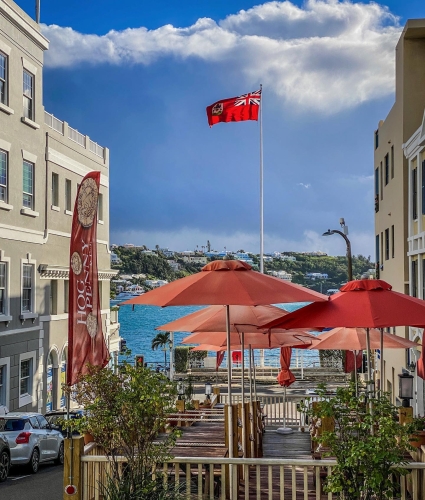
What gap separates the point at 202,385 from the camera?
1939 inches

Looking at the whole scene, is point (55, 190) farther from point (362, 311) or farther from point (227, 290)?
point (362, 311)

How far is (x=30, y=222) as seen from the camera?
29.0 metres

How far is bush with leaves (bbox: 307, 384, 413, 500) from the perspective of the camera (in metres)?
7.12

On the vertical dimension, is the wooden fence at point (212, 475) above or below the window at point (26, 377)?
above

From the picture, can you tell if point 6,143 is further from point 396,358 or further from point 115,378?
point 115,378

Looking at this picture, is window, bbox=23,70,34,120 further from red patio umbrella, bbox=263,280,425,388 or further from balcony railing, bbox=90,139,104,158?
red patio umbrella, bbox=263,280,425,388

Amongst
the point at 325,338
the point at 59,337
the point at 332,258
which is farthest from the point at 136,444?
the point at 332,258

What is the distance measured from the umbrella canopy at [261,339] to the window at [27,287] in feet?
49.0

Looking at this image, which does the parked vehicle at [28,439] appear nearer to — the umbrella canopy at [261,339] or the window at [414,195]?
the umbrella canopy at [261,339]

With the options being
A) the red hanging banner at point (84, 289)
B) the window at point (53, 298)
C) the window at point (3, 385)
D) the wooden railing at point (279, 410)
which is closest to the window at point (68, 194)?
the window at point (53, 298)

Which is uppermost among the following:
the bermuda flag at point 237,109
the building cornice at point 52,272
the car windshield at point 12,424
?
the bermuda flag at point 237,109

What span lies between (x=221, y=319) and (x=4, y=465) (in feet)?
26.6

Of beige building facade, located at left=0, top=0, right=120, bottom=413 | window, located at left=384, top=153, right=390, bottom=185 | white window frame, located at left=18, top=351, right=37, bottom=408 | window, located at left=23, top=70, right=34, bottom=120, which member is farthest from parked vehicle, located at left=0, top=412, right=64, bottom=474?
window, located at left=384, top=153, right=390, bottom=185

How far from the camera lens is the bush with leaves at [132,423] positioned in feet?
25.5
